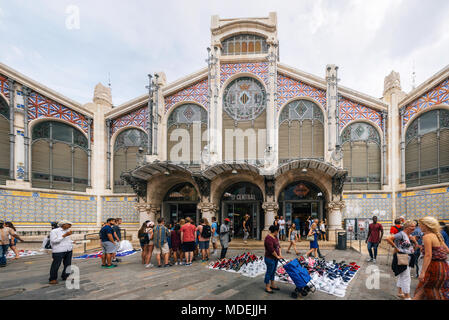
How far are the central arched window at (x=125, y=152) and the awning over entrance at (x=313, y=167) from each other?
408 inches

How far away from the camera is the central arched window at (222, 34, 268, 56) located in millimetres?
18125

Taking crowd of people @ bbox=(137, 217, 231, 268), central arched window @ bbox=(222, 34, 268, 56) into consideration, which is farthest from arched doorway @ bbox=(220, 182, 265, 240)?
central arched window @ bbox=(222, 34, 268, 56)

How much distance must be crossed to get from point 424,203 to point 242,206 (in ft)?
35.8

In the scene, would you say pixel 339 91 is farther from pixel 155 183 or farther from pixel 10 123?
pixel 10 123

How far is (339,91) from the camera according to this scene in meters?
17.2

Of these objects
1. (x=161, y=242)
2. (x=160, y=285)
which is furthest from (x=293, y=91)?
(x=160, y=285)

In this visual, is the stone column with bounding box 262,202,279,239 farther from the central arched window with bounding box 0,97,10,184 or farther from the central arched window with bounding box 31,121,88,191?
the central arched window with bounding box 0,97,10,184

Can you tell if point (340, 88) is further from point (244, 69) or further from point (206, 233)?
point (206, 233)

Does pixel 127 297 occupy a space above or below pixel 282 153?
below

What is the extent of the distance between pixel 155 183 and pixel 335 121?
12746mm

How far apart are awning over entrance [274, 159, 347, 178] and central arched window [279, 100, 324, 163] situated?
6.24 feet

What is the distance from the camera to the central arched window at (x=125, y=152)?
1891 centimetres
